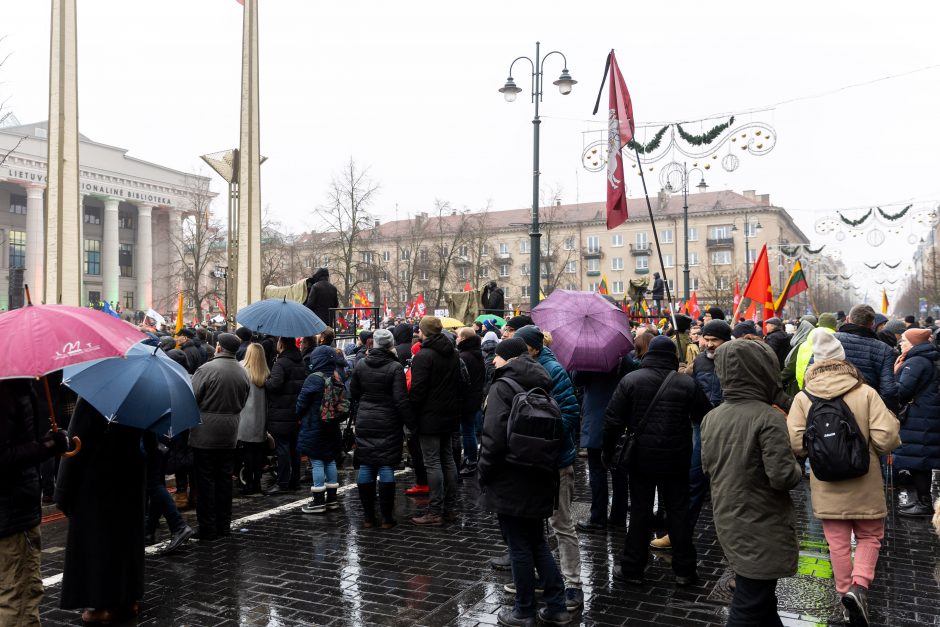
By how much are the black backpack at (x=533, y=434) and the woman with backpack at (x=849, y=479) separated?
5.19ft

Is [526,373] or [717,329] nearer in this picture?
[526,373]

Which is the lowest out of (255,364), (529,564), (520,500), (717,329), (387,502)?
(387,502)

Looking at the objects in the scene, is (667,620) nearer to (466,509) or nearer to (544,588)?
(544,588)

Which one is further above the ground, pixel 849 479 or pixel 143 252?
pixel 143 252

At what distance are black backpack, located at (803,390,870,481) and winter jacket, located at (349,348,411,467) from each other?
4.11 meters

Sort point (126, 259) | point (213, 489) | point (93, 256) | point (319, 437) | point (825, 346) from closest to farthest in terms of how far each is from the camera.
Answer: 1. point (825, 346)
2. point (213, 489)
3. point (319, 437)
4. point (93, 256)
5. point (126, 259)

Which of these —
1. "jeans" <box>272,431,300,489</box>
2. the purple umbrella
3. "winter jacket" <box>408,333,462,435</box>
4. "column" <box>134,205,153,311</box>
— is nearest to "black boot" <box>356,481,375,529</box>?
"winter jacket" <box>408,333,462,435</box>

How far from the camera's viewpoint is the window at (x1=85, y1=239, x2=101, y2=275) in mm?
66500

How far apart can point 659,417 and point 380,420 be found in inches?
119

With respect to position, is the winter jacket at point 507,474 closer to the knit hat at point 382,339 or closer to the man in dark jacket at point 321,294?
the knit hat at point 382,339

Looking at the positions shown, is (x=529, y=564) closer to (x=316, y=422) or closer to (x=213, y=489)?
(x=213, y=489)

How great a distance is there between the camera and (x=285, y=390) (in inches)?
356

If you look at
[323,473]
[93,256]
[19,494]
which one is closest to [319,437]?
[323,473]

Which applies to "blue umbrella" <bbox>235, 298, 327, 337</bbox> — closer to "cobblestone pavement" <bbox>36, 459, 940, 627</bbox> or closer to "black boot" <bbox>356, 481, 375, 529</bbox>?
"black boot" <bbox>356, 481, 375, 529</bbox>
